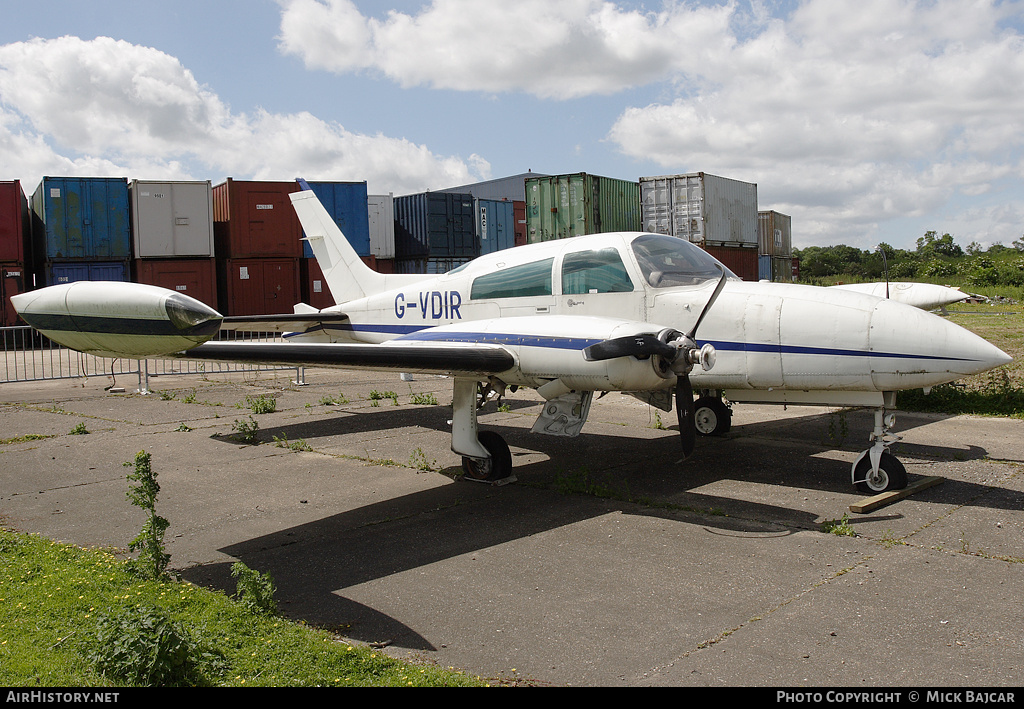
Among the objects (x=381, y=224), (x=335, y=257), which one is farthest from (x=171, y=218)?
(x=335, y=257)

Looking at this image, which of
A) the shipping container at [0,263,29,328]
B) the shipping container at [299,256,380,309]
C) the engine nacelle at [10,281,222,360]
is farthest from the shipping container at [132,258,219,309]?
the engine nacelle at [10,281,222,360]

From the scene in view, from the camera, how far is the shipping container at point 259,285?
97.2 feet

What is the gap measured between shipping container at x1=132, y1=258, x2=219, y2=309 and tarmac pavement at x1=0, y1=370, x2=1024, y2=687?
58.7ft

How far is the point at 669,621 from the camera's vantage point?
14.6 ft

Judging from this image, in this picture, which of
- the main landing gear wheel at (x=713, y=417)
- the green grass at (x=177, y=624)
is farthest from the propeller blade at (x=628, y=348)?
the main landing gear wheel at (x=713, y=417)

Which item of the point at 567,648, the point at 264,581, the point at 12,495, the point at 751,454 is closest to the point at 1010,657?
the point at 567,648

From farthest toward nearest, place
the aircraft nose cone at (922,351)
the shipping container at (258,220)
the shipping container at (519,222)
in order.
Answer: the shipping container at (519,222) < the shipping container at (258,220) < the aircraft nose cone at (922,351)

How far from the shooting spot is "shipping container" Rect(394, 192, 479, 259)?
3459cm

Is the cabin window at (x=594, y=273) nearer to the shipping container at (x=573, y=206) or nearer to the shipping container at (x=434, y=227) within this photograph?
the shipping container at (x=573, y=206)

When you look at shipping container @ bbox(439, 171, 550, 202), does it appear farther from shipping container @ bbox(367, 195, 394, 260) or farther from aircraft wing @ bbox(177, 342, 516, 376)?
aircraft wing @ bbox(177, 342, 516, 376)

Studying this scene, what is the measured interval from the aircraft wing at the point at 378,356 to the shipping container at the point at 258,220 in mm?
24660

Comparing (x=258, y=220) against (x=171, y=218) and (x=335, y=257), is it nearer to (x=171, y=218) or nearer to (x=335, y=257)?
(x=171, y=218)

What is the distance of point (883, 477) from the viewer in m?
7.23

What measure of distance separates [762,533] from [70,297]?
5.58m
